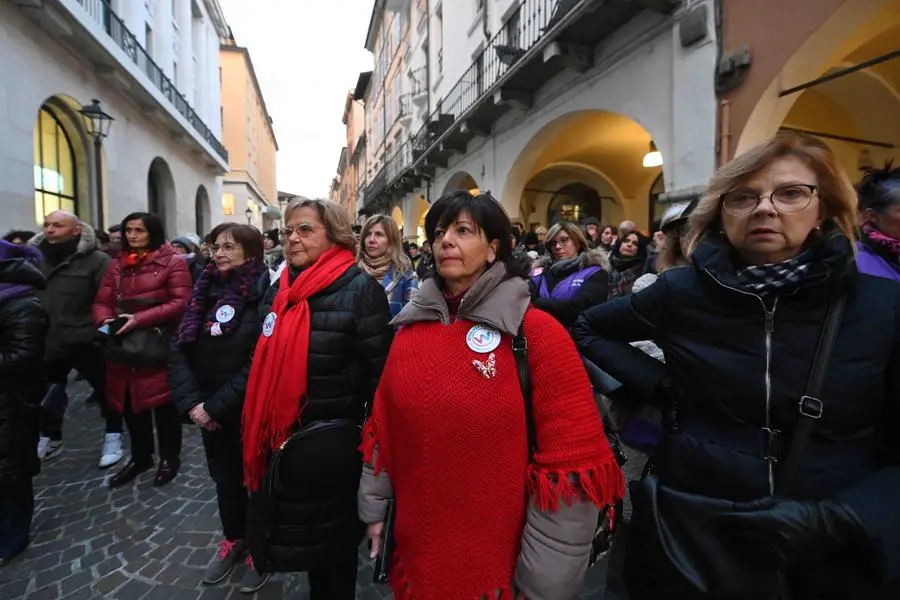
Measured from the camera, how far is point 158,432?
13.2ft

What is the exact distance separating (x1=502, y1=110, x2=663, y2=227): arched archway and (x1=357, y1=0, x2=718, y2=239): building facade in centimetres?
4

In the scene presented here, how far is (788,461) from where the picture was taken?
122 centimetres

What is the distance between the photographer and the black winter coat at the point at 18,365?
2680 millimetres

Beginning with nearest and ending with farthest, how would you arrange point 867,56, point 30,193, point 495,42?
point 867,56, point 30,193, point 495,42

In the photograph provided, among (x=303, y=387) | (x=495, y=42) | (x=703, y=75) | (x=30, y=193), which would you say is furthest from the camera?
(x=495, y=42)

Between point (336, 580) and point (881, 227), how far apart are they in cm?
299

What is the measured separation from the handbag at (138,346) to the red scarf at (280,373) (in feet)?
6.45

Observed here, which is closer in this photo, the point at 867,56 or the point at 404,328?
the point at 404,328

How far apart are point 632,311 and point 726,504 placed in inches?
25.9

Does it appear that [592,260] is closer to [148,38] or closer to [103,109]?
[103,109]

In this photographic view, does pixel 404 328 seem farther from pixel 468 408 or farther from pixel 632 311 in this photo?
pixel 632 311

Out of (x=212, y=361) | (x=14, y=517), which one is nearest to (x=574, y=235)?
(x=212, y=361)

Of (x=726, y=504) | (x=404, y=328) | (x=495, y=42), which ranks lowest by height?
(x=726, y=504)

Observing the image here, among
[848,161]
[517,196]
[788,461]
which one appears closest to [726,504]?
[788,461]
